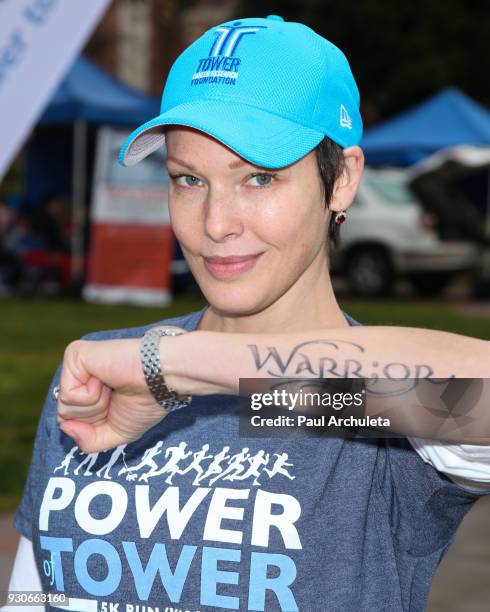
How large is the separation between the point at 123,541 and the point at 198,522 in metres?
0.14

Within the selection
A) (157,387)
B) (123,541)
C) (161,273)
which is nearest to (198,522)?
(123,541)

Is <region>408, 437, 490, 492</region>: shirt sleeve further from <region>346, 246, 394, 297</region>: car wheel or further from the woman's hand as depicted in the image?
<region>346, 246, 394, 297</region>: car wheel

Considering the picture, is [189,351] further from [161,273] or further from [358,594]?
[161,273]

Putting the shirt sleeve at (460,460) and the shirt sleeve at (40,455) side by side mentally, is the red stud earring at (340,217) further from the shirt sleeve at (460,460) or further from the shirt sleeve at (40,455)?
the shirt sleeve at (40,455)

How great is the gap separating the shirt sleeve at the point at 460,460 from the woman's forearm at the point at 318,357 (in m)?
0.21

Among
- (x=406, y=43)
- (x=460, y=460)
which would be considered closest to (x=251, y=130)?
(x=460, y=460)

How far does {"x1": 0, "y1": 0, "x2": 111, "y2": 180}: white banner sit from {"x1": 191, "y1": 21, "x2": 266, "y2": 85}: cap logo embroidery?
2.14 meters

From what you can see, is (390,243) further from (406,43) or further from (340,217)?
(340,217)

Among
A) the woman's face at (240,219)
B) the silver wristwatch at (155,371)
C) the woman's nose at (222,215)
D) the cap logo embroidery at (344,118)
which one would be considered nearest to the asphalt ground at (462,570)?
the woman's face at (240,219)

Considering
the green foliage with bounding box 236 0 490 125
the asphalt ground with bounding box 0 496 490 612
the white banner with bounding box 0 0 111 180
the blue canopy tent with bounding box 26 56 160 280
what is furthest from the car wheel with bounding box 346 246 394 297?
the green foliage with bounding box 236 0 490 125

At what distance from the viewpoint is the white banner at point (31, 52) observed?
13.8ft

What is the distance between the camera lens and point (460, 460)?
1794 mm

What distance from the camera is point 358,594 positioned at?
74.7 inches

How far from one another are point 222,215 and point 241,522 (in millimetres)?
513
